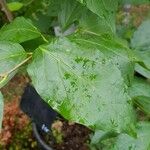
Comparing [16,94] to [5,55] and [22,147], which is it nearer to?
[22,147]

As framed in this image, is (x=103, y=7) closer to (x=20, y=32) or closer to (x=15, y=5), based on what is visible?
(x=20, y=32)

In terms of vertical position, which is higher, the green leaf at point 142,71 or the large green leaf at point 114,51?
the large green leaf at point 114,51

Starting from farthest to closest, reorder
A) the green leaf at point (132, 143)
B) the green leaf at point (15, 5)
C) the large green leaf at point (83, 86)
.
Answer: the green leaf at point (15, 5)
the green leaf at point (132, 143)
the large green leaf at point (83, 86)

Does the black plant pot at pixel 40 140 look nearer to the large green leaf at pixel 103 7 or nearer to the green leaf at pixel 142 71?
the green leaf at pixel 142 71

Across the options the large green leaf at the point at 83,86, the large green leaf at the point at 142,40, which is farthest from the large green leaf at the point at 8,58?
the large green leaf at the point at 142,40

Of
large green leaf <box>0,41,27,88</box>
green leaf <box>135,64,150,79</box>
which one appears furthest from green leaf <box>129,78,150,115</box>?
large green leaf <box>0,41,27,88</box>

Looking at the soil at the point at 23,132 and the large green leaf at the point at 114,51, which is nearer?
the large green leaf at the point at 114,51
